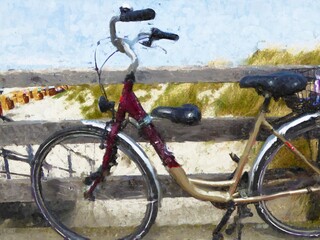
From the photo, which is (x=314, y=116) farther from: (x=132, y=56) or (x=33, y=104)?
(x=33, y=104)

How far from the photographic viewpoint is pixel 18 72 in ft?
11.0

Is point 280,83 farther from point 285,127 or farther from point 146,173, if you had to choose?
point 146,173

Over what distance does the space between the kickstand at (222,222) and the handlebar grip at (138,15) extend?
1290 mm

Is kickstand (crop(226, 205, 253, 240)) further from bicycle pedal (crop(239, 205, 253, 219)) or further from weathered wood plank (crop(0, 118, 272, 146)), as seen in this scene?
weathered wood plank (crop(0, 118, 272, 146))

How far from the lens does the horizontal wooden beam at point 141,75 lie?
3330 mm

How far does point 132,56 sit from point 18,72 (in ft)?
3.20

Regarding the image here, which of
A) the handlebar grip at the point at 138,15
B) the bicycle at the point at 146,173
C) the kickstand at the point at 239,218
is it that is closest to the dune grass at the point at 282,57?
the bicycle at the point at 146,173

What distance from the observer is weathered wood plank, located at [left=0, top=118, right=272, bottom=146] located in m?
3.46

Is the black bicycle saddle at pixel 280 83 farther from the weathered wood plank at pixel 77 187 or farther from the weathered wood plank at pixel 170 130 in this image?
the weathered wood plank at pixel 77 187

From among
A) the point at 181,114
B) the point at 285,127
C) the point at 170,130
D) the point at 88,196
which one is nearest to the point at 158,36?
the point at 181,114

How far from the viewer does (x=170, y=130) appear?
137 inches

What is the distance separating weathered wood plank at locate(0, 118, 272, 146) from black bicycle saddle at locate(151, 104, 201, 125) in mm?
596

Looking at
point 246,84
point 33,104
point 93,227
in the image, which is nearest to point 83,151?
point 93,227

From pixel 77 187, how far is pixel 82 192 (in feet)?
0.20
